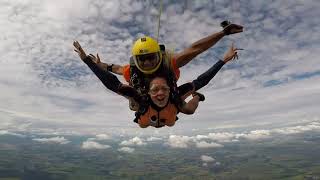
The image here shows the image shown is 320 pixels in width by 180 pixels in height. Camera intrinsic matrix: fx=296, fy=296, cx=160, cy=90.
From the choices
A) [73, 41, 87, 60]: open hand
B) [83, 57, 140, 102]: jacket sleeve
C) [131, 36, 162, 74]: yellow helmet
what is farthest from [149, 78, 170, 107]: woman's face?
[73, 41, 87, 60]: open hand

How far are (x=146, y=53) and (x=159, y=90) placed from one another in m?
0.87

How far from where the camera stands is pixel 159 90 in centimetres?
643

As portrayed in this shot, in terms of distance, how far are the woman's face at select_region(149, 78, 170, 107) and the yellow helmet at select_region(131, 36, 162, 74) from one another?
0.28 meters

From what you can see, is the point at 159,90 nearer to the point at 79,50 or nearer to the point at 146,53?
the point at 146,53

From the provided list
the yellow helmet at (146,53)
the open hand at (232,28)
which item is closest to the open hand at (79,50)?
the yellow helmet at (146,53)

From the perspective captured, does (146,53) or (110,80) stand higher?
(146,53)

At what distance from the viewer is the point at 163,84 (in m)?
6.45

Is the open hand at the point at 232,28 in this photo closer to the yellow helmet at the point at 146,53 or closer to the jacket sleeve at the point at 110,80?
the yellow helmet at the point at 146,53

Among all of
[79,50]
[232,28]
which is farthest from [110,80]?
[232,28]

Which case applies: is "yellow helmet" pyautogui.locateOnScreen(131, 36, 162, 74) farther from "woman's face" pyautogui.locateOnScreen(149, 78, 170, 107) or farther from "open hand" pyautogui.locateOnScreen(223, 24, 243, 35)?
"open hand" pyautogui.locateOnScreen(223, 24, 243, 35)

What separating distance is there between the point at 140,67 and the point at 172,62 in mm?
879

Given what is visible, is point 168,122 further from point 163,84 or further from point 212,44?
point 212,44

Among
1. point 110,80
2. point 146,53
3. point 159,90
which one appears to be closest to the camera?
point 146,53

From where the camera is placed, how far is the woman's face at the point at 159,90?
6422 mm
